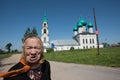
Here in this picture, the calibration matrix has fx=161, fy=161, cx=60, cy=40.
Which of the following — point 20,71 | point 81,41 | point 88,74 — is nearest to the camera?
point 20,71

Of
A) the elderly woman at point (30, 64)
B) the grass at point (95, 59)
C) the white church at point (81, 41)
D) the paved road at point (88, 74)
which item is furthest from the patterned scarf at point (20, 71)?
the white church at point (81, 41)

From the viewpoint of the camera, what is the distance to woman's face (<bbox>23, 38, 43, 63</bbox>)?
5.64 ft

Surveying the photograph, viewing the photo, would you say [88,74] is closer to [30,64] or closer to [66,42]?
[30,64]

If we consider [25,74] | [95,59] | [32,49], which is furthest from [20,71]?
[95,59]

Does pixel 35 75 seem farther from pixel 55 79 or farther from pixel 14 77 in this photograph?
pixel 55 79

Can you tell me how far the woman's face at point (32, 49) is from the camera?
1.72 m

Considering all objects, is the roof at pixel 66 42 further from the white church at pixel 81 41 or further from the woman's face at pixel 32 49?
the woman's face at pixel 32 49

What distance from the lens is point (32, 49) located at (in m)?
1.77

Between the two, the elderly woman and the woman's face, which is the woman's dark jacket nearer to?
the elderly woman

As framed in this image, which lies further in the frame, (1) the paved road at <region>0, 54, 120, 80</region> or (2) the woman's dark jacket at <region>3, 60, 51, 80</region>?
(1) the paved road at <region>0, 54, 120, 80</region>

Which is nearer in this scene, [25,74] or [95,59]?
[25,74]

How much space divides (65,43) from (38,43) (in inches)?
3605

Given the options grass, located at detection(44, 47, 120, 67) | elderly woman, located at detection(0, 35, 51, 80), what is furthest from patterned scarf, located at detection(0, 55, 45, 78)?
grass, located at detection(44, 47, 120, 67)

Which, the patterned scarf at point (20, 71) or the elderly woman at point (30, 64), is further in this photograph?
the elderly woman at point (30, 64)
